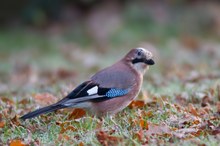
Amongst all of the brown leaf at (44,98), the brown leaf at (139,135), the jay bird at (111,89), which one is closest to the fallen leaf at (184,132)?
the brown leaf at (139,135)

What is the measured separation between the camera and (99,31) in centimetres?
1764

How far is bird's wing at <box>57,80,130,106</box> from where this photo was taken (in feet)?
22.1

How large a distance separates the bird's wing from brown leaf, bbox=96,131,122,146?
119cm

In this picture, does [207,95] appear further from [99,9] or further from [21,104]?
[99,9]

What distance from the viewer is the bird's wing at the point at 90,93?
266 inches

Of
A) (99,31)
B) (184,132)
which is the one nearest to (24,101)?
→ (184,132)

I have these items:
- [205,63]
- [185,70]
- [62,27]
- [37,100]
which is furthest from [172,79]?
[62,27]

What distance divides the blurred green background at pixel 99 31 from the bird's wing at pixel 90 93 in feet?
22.2

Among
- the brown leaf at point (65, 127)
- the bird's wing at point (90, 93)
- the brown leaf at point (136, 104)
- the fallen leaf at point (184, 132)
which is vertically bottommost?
the fallen leaf at point (184, 132)

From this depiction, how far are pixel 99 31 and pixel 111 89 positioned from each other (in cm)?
1073

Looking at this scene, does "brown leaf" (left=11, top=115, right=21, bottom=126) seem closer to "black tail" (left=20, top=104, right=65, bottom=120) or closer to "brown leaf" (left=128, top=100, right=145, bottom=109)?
"black tail" (left=20, top=104, right=65, bottom=120)

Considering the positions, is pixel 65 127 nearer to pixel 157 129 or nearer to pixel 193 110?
pixel 157 129

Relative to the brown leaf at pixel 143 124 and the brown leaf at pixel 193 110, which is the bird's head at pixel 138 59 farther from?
the brown leaf at pixel 143 124

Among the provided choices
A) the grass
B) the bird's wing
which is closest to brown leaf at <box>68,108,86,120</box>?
the grass
